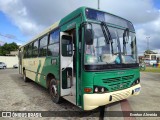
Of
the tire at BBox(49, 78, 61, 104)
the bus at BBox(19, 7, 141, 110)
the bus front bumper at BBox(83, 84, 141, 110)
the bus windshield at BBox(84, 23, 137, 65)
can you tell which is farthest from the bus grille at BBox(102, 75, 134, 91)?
the tire at BBox(49, 78, 61, 104)

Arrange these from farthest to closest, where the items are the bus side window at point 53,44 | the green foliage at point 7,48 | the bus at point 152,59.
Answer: the green foliage at point 7,48, the bus at point 152,59, the bus side window at point 53,44

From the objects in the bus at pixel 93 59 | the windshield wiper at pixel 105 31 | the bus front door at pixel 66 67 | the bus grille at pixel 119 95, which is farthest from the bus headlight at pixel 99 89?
the bus front door at pixel 66 67

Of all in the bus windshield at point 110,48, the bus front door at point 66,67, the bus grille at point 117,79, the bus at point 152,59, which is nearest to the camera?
the bus windshield at point 110,48

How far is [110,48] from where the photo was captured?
5.01 meters

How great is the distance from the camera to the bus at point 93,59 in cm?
452

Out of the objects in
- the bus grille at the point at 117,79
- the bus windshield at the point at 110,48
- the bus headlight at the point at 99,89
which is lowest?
the bus headlight at the point at 99,89

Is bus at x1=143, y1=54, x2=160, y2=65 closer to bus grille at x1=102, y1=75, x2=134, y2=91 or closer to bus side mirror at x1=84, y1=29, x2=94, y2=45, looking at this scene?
bus grille at x1=102, y1=75, x2=134, y2=91

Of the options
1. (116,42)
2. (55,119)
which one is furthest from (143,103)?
(55,119)

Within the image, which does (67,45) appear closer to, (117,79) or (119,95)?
(117,79)

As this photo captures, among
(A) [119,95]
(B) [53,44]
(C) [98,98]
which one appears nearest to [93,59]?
(C) [98,98]

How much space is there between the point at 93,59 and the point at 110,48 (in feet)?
2.50

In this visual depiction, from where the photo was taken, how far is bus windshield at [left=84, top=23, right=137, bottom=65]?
15.0ft

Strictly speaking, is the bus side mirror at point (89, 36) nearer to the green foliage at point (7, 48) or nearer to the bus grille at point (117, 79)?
the bus grille at point (117, 79)

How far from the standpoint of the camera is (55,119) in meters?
4.93
